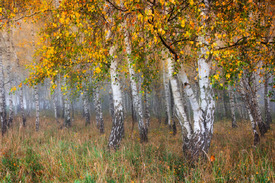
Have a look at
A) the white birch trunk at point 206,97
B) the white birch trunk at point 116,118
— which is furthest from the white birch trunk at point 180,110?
the white birch trunk at point 116,118

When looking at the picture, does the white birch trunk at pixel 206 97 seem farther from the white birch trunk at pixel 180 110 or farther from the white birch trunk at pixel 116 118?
the white birch trunk at pixel 116 118

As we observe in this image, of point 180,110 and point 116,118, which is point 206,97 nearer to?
point 180,110

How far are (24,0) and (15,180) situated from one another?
9234 mm

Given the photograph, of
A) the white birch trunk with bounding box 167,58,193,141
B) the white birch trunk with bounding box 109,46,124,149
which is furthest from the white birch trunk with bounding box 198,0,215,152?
the white birch trunk with bounding box 109,46,124,149

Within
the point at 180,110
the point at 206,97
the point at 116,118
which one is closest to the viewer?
the point at 206,97

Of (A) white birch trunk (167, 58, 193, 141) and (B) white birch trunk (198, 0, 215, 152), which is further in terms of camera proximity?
(A) white birch trunk (167, 58, 193, 141)

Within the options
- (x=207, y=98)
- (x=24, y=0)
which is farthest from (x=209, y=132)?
(x=24, y=0)

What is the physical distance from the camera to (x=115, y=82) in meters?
5.95

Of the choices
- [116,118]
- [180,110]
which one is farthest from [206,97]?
[116,118]

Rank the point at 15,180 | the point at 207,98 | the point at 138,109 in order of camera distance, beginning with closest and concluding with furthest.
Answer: the point at 15,180
the point at 207,98
the point at 138,109

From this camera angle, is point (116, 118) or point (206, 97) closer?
point (206, 97)

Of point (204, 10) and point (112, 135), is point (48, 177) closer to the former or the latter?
point (112, 135)

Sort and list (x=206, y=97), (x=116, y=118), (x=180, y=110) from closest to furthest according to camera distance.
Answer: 1. (x=206, y=97)
2. (x=180, y=110)
3. (x=116, y=118)

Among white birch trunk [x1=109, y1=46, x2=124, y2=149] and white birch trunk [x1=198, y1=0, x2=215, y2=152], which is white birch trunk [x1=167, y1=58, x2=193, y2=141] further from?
white birch trunk [x1=109, y1=46, x2=124, y2=149]
